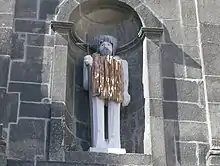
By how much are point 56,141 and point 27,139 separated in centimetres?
39

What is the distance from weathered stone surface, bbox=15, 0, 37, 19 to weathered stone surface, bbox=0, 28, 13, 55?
458mm

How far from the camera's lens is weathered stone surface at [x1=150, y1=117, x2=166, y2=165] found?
8.63 m

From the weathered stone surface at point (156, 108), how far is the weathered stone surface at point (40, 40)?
68.1 inches

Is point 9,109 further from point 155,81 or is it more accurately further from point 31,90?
point 155,81

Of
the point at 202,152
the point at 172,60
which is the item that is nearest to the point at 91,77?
Result: the point at 172,60

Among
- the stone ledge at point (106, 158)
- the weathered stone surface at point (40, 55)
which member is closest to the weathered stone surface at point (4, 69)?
the weathered stone surface at point (40, 55)

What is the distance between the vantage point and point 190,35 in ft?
32.7

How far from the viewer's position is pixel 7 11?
971cm

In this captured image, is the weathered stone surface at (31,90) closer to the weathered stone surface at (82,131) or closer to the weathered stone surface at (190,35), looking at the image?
the weathered stone surface at (82,131)

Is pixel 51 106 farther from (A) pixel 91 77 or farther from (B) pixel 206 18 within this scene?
(B) pixel 206 18

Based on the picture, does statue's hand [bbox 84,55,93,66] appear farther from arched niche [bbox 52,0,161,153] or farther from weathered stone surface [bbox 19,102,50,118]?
weathered stone surface [bbox 19,102,50,118]

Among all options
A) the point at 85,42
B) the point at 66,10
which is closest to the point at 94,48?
the point at 85,42

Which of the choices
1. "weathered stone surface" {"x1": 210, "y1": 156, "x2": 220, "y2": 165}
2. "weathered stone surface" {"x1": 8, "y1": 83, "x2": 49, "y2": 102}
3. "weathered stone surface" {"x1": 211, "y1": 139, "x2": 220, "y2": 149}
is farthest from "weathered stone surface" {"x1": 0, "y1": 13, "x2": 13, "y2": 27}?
"weathered stone surface" {"x1": 210, "y1": 156, "x2": 220, "y2": 165}

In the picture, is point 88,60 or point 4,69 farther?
point 88,60
